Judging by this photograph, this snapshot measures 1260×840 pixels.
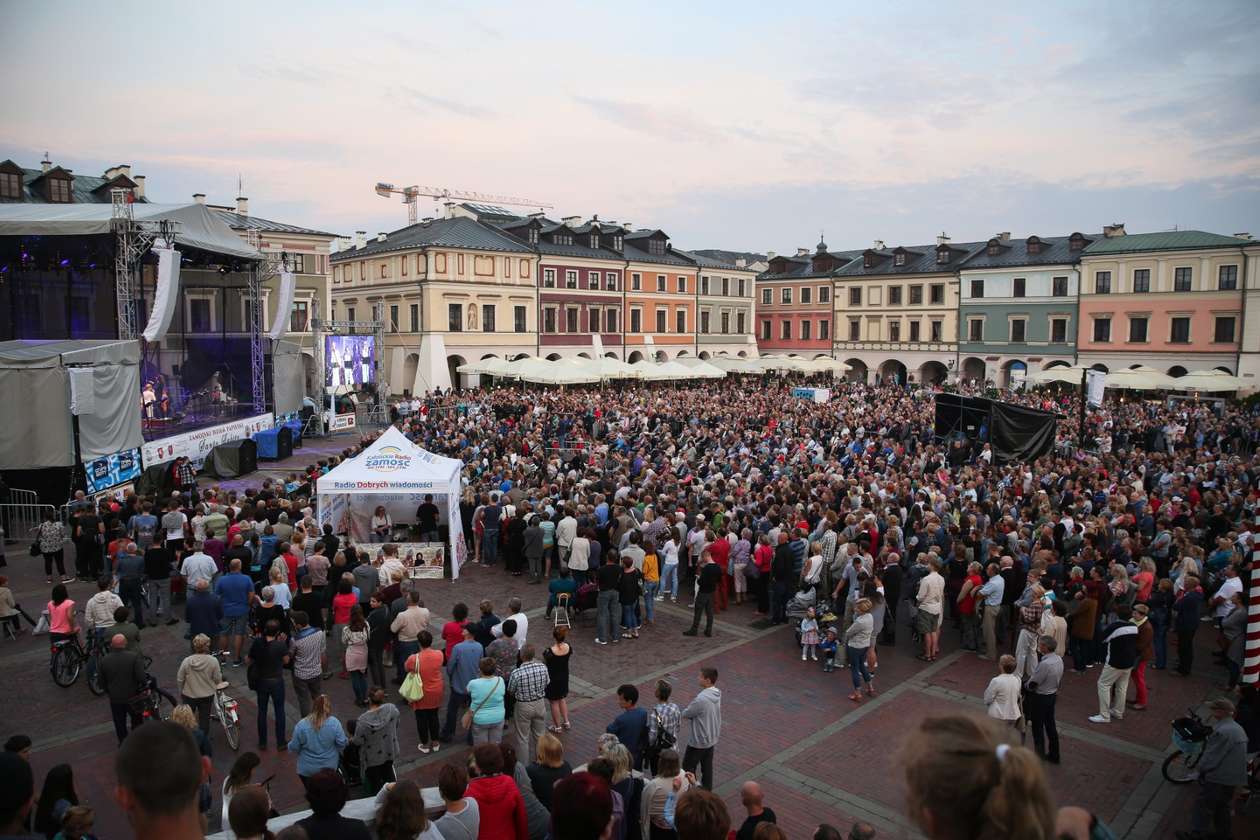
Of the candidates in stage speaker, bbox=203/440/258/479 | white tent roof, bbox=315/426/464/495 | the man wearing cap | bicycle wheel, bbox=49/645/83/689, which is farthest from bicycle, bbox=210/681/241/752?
stage speaker, bbox=203/440/258/479

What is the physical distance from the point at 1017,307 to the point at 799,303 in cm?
1595

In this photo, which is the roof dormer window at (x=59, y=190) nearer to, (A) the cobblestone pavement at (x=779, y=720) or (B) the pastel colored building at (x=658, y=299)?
(A) the cobblestone pavement at (x=779, y=720)

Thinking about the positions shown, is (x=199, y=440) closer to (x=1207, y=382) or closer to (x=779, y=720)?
(x=779, y=720)

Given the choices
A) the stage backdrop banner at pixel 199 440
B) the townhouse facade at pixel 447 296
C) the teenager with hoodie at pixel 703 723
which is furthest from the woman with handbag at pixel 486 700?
the townhouse facade at pixel 447 296

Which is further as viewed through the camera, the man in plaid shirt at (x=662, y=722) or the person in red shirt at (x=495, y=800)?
the man in plaid shirt at (x=662, y=722)

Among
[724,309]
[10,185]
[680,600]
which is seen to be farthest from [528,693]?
[724,309]

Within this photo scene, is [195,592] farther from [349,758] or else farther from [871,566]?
[871,566]

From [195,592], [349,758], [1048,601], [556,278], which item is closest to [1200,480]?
[1048,601]

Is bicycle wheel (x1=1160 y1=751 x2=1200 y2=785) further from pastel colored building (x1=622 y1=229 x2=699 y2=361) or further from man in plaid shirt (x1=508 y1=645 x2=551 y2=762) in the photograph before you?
pastel colored building (x1=622 y1=229 x2=699 y2=361)

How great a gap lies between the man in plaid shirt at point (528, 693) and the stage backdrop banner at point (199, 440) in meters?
16.9

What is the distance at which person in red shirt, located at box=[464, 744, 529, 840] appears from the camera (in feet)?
16.7

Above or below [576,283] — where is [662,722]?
below

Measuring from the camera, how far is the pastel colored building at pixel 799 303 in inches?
2328

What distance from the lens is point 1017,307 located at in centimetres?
5003
